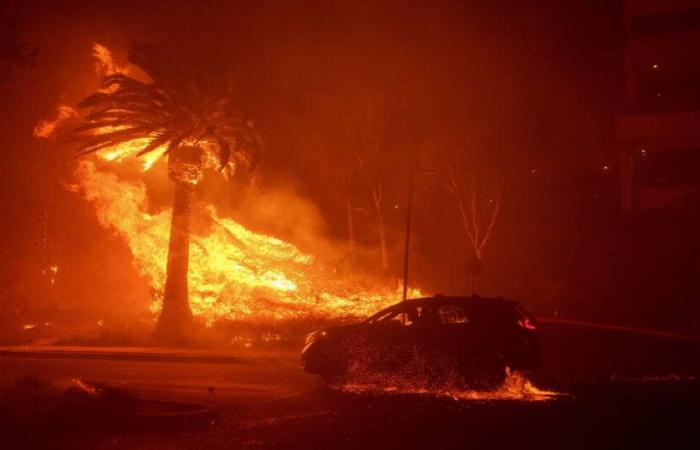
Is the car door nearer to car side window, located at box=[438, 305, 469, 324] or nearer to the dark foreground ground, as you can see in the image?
the dark foreground ground

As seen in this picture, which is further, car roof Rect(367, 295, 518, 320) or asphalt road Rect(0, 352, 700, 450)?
car roof Rect(367, 295, 518, 320)

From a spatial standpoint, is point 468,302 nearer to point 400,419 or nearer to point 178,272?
point 400,419

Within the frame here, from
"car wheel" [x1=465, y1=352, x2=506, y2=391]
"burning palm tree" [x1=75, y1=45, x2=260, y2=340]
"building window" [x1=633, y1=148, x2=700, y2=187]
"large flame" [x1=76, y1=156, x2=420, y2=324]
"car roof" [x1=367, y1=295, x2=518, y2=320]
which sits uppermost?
"building window" [x1=633, y1=148, x2=700, y2=187]

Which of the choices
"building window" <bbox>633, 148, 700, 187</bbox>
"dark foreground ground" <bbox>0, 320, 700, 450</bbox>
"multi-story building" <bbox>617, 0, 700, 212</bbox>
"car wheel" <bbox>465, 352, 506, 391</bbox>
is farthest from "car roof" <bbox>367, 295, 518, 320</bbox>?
"building window" <bbox>633, 148, 700, 187</bbox>

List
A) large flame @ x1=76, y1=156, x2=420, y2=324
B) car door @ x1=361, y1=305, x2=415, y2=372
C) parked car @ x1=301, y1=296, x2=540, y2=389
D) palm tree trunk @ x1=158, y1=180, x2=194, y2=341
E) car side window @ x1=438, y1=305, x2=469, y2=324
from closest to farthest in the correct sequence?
parked car @ x1=301, y1=296, x2=540, y2=389 → car door @ x1=361, y1=305, x2=415, y2=372 → car side window @ x1=438, y1=305, x2=469, y2=324 → palm tree trunk @ x1=158, y1=180, x2=194, y2=341 → large flame @ x1=76, y1=156, x2=420, y2=324

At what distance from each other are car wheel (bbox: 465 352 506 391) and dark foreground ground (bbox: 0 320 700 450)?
→ 25 centimetres

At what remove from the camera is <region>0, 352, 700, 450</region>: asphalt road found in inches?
319

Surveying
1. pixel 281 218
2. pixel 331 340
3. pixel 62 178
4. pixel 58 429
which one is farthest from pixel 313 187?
pixel 58 429

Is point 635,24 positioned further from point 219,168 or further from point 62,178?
point 62,178

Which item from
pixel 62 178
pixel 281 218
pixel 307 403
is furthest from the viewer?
pixel 281 218

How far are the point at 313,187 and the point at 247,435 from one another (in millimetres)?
34082

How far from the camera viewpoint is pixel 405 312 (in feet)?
44.0

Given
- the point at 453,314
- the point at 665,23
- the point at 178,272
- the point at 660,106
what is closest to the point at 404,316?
the point at 453,314

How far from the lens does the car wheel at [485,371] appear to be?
1246cm
